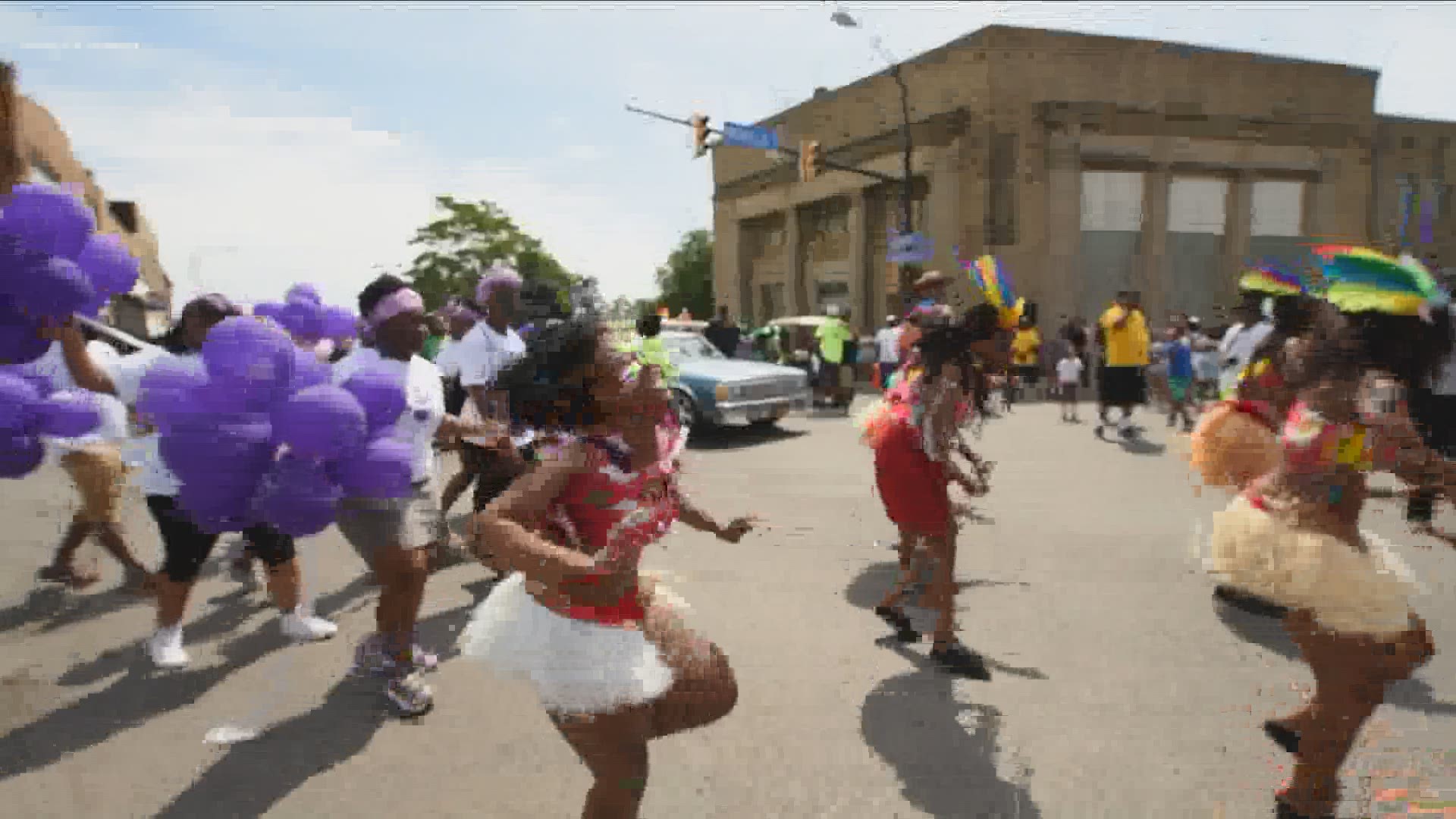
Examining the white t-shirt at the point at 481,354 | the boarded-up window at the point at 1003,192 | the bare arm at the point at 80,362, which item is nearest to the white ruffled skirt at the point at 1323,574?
the white t-shirt at the point at 481,354

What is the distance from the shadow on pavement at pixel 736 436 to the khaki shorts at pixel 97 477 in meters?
6.92

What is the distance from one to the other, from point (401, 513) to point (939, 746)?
243cm

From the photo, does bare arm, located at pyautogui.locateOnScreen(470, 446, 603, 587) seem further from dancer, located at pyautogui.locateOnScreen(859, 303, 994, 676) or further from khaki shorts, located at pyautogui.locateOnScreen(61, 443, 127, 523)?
khaki shorts, located at pyautogui.locateOnScreen(61, 443, 127, 523)

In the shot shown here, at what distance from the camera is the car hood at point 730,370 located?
37.6ft

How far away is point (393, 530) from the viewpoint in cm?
349

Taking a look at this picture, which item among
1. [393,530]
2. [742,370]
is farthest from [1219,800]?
[742,370]

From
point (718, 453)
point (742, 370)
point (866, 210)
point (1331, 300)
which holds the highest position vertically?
point (866, 210)

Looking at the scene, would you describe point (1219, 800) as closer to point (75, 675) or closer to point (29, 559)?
point (75, 675)

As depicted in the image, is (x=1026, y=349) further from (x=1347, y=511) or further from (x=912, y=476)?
(x=1347, y=511)

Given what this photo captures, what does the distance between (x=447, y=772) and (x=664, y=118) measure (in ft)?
54.6

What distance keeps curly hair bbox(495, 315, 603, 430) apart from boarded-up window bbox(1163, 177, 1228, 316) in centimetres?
2809

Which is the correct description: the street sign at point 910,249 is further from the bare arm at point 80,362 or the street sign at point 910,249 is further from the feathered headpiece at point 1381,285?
the bare arm at point 80,362

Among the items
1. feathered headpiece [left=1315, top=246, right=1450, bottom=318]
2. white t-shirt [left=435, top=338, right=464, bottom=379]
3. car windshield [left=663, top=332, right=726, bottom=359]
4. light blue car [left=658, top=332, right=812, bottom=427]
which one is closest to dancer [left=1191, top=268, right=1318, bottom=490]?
feathered headpiece [left=1315, top=246, right=1450, bottom=318]

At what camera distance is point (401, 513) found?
139 inches
